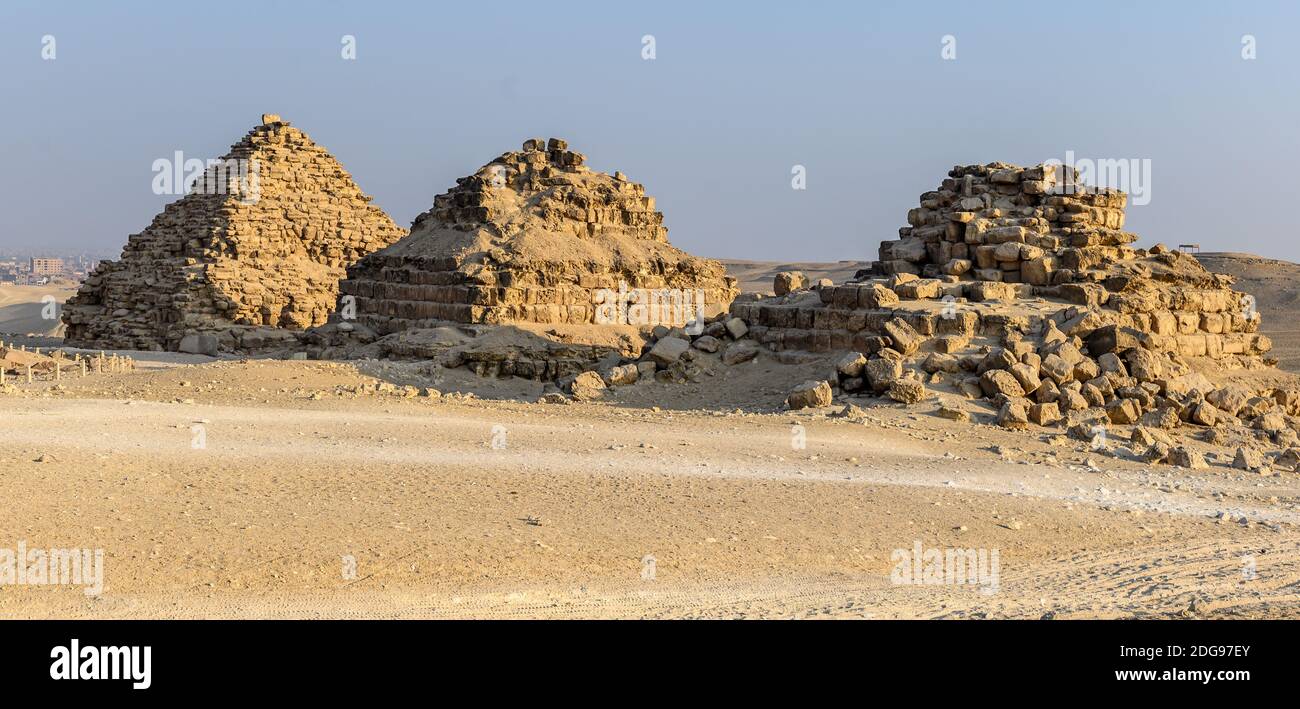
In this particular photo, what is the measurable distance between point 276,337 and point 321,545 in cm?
2068

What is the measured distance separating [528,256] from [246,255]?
12.7 meters

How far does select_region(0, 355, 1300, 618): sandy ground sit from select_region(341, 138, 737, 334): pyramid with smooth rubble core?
1042 cm

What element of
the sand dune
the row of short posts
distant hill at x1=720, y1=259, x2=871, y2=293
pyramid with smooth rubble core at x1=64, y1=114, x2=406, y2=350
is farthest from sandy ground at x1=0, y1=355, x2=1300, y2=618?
distant hill at x1=720, y1=259, x2=871, y2=293

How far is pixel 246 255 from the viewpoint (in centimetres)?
3288

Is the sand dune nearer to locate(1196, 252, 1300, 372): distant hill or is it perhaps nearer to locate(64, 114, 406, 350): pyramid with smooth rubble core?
locate(64, 114, 406, 350): pyramid with smooth rubble core

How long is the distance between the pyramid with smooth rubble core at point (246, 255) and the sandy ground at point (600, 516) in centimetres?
1920

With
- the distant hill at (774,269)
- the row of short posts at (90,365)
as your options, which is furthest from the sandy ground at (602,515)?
the distant hill at (774,269)

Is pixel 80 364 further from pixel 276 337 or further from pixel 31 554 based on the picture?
pixel 31 554

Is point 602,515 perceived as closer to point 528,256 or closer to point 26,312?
point 528,256

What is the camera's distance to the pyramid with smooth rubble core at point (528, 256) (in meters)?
22.6

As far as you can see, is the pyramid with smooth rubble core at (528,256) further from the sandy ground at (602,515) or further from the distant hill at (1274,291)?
the distant hill at (1274,291)
